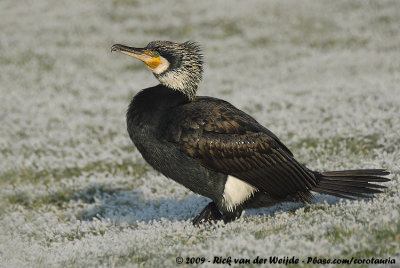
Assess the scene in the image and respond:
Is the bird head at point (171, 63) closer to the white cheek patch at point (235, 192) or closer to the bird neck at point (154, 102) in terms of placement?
the bird neck at point (154, 102)

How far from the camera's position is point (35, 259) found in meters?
6.97

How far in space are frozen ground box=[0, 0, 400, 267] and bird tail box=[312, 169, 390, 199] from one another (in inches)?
10.0

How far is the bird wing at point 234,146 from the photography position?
741 centimetres

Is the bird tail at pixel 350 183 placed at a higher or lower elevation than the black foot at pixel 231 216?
higher

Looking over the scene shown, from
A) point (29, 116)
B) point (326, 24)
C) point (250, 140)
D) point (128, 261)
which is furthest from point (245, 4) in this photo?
point (128, 261)

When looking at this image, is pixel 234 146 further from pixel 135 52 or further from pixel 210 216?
pixel 135 52

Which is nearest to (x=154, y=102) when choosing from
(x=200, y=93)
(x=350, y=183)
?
(x=350, y=183)

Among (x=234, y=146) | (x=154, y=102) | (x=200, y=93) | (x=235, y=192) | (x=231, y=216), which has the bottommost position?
(x=231, y=216)

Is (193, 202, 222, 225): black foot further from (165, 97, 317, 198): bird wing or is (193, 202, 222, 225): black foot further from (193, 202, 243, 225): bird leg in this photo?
(165, 97, 317, 198): bird wing

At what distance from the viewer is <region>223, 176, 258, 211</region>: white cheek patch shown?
7.70m

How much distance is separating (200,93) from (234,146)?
15080 millimetres

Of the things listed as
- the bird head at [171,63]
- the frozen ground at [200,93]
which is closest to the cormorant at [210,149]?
the bird head at [171,63]

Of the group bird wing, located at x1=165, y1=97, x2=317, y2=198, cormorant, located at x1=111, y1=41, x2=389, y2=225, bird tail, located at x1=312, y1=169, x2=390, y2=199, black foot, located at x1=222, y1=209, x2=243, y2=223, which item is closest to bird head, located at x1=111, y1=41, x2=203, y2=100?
cormorant, located at x1=111, y1=41, x2=389, y2=225

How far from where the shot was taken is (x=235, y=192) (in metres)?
7.74
